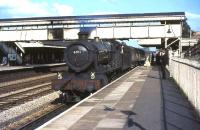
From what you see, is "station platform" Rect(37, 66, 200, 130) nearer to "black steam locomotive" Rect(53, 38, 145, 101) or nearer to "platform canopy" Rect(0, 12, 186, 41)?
"black steam locomotive" Rect(53, 38, 145, 101)

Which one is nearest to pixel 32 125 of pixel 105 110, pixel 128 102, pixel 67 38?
pixel 105 110

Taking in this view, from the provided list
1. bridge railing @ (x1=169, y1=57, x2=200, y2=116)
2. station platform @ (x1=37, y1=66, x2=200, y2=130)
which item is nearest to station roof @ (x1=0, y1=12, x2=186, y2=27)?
bridge railing @ (x1=169, y1=57, x2=200, y2=116)

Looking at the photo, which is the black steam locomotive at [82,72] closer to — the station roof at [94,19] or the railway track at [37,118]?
the railway track at [37,118]

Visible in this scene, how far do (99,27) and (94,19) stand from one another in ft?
14.7

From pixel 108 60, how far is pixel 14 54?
37583 millimetres

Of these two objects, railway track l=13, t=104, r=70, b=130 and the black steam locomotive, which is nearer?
railway track l=13, t=104, r=70, b=130

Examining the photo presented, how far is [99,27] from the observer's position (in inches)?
1928

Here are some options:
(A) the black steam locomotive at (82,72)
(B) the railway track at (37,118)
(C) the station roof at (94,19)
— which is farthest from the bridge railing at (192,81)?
(C) the station roof at (94,19)

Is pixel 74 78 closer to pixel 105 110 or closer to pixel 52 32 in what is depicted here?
pixel 105 110

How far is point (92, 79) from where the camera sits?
18.8 m

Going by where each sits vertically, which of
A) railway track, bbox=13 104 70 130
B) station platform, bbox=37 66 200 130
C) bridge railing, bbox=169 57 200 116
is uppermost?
bridge railing, bbox=169 57 200 116

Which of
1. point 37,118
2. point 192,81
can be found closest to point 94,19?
point 37,118

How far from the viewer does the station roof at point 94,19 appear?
2006 inches

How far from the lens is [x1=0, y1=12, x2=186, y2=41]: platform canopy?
155 ft
